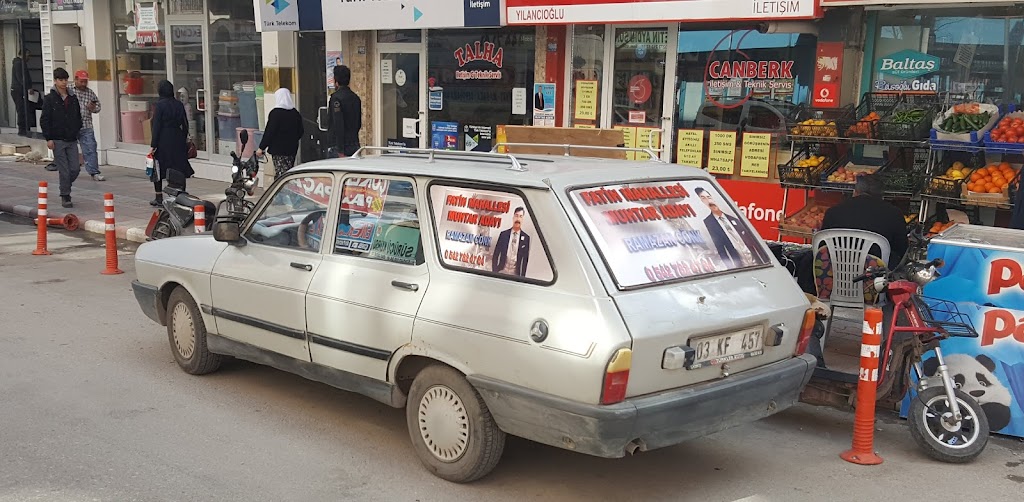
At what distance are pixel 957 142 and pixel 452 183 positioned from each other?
5.35 metres

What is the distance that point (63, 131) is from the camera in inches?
557

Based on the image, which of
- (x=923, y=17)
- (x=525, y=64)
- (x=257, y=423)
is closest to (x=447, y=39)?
(x=525, y=64)

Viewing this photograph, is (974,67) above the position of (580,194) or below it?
above

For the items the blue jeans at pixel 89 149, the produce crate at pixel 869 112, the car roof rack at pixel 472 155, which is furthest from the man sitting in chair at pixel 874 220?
the blue jeans at pixel 89 149

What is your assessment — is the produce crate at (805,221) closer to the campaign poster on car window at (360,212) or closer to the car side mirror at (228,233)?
the campaign poster on car window at (360,212)

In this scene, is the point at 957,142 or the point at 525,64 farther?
the point at 525,64

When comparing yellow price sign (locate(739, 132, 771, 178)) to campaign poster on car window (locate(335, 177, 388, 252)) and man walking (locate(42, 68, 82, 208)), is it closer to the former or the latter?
campaign poster on car window (locate(335, 177, 388, 252))

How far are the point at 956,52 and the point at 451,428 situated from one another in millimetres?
6840

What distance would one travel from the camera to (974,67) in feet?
29.5

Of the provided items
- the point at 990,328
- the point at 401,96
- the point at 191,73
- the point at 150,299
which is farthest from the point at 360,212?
the point at 191,73

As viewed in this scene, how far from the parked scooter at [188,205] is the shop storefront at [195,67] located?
6064mm

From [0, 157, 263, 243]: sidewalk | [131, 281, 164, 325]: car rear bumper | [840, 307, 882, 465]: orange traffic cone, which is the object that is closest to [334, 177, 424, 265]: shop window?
[131, 281, 164, 325]: car rear bumper

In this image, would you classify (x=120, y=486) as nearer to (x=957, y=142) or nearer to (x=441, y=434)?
(x=441, y=434)

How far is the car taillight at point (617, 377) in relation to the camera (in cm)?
411
